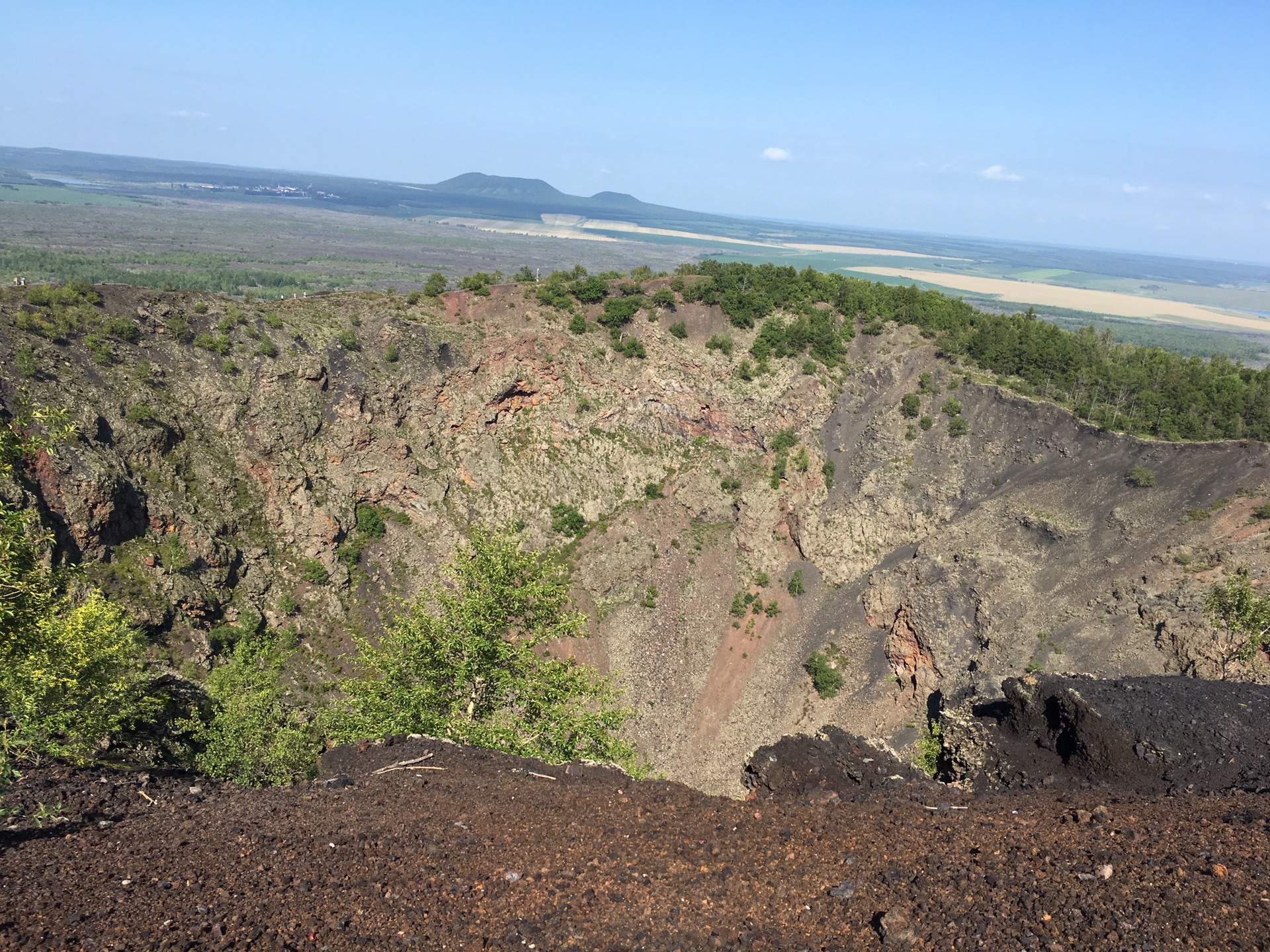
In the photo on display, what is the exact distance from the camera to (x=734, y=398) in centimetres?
7038

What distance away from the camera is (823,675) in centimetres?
5612

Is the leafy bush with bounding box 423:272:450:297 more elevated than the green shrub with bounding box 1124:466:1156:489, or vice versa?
the leafy bush with bounding box 423:272:450:297

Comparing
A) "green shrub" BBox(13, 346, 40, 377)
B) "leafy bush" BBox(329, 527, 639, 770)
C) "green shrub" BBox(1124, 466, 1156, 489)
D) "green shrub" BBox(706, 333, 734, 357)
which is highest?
"green shrub" BBox(706, 333, 734, 357)

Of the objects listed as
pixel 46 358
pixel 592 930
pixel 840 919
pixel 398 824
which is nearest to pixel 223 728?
pixel 398 824

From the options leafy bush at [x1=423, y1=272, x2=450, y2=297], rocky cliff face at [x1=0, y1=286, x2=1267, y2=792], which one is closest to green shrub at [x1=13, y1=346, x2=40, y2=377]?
rocky cliff face at [x1=0, y1=286, x2=1267, y2=792]

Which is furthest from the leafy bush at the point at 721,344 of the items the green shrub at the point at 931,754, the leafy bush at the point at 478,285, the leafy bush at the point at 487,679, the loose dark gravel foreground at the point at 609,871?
the loose dark gravel foreground at the point at 609,871

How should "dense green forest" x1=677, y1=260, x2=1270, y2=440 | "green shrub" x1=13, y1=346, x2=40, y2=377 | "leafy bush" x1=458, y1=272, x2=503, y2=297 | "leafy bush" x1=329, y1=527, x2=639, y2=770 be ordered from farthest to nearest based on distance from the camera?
"leafy bush" x1=458, y1=272, x2=503, y2=297 → "dense green forest" x1=677, y1=260, x2=1270, y2=440 → "green shrub" x1=13, y1=346, x2=40, y2=377 → "leafy bush" x1=329, y1=527, x2=639, y2=770

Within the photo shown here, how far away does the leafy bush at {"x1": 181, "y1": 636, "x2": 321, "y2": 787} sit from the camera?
2759cm

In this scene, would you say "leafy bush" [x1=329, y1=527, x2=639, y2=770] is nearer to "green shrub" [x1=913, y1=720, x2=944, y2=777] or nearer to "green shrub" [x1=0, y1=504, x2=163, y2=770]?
"green shrub" [x1=0, y1=504, x2=163, y2=770]

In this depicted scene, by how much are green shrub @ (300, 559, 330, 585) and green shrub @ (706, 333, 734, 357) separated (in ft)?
127

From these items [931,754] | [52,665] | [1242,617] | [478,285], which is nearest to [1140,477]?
[1242,617]

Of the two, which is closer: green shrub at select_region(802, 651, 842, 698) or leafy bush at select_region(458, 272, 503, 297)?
green shrub at select_region(802, 651, 842, 698)

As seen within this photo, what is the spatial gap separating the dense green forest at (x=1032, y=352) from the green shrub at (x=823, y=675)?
96.6 ft

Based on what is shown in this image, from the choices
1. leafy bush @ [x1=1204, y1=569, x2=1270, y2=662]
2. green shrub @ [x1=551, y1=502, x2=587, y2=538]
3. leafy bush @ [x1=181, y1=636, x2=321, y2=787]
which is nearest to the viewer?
leafy bush @ [x1=181, y1=636, x2=321, y2=787]
